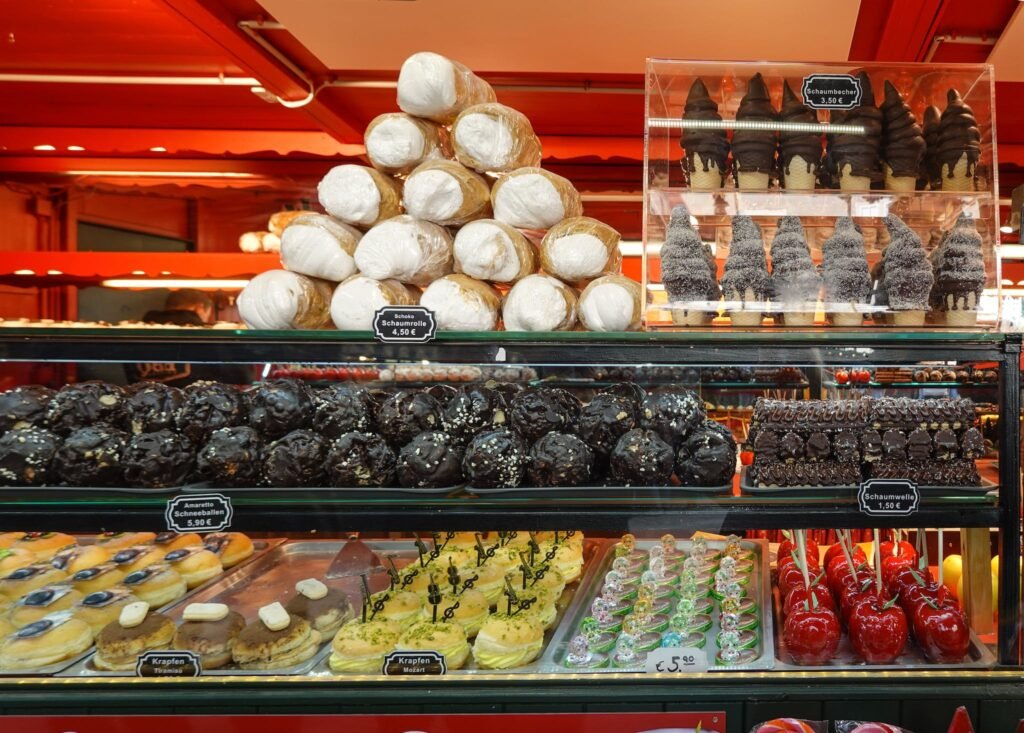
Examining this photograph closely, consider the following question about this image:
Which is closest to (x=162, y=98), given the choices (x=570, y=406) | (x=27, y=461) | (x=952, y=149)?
(x=27, y=461)

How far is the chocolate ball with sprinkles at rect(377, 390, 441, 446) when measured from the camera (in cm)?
190

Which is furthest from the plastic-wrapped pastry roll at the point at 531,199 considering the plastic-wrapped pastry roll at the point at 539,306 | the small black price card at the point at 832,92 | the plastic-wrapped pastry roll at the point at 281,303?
the small black price card at the point at 832,92

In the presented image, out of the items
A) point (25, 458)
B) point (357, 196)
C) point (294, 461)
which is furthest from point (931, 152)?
point (25, 458)

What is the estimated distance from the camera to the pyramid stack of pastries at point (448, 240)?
185 centimetres

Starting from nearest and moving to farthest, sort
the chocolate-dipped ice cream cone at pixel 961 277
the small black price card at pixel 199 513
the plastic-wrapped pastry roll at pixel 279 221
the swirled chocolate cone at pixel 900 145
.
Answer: the small black price card at pixel 199 513
the chocolate-dipped ice cream cone at pixel 961 277
the swirled chocolate cone at pixel 900 145
the plastic-wrapped pastry roll at pixel 279 221

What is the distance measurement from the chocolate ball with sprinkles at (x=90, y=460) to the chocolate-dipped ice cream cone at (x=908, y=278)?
1.80m

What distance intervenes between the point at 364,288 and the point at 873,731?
146cm

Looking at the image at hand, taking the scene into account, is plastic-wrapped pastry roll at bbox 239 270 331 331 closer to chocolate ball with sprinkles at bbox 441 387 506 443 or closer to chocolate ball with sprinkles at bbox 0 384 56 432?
chocolate ball with sprinkles at bbox 441 387 506 443

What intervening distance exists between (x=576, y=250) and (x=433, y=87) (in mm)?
574

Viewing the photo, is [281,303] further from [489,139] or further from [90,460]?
[489,139]

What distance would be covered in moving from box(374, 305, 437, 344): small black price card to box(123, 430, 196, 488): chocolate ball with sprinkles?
1.75 feet

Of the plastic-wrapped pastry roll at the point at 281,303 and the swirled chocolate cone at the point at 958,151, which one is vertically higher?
the swirled chocolate cone at the point at 958,151

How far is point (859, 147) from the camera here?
1921 mm

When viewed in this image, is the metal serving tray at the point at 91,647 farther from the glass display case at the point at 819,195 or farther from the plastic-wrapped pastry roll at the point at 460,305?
the glass display case at the point at 819,195
